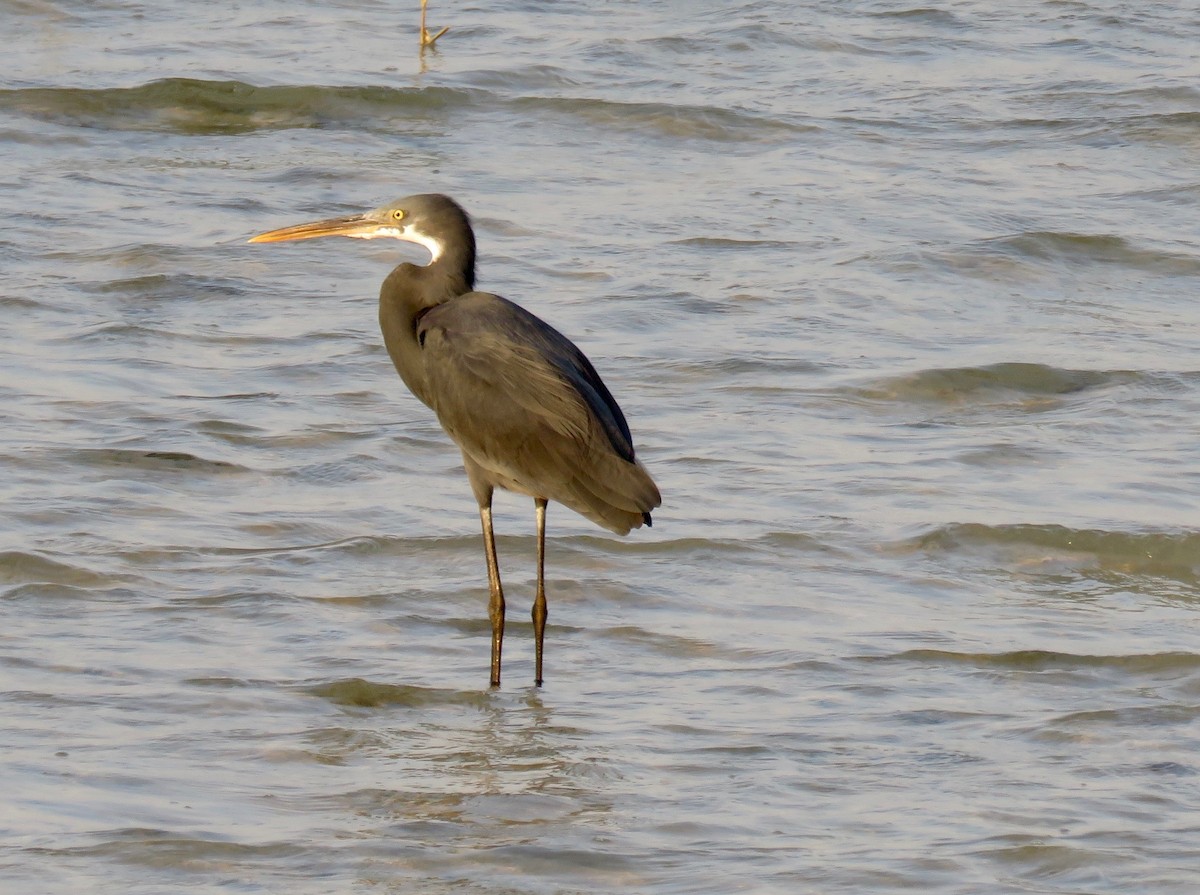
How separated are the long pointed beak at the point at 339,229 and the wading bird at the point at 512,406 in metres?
0.35

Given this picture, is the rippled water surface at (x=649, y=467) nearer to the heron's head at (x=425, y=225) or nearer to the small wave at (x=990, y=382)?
the small wave at (x=990, y=382)

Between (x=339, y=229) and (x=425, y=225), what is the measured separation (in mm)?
455

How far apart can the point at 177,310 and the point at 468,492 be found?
2487 millimetres

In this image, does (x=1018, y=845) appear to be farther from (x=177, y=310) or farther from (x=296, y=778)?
(x=177, y=310)

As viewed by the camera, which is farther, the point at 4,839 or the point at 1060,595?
the point at 1060,595

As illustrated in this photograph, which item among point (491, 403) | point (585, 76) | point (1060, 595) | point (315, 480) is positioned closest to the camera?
point (491, 403)

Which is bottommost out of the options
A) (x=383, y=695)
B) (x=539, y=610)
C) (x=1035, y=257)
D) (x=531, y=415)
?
(x=383, y=695)

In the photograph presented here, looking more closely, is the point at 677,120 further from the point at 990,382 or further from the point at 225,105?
the point at 990,382

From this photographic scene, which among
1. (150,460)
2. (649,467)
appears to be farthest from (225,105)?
(649,467)

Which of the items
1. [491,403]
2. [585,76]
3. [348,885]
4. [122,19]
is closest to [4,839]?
[348,885]

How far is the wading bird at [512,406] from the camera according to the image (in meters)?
6.37

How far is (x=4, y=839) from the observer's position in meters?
4.89

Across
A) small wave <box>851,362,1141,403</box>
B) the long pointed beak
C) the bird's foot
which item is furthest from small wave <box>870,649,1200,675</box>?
the bird's foot

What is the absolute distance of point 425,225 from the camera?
698 cm
